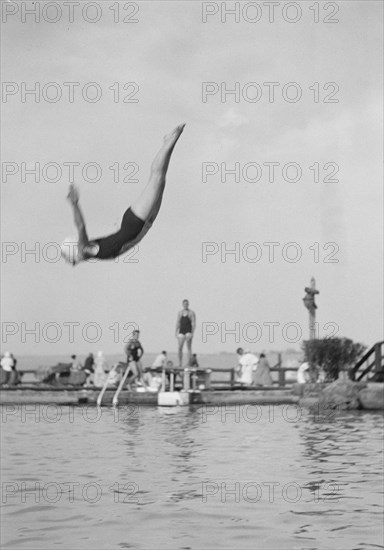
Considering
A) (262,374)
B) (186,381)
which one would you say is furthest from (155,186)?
(262,374)

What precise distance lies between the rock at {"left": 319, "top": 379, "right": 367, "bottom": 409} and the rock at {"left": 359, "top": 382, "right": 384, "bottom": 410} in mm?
131

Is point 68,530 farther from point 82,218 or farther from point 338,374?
point 338,374

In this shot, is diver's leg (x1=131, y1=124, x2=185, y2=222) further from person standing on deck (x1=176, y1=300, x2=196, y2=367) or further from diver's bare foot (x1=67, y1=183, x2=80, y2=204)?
person standing on deck (x1=176, y1=300, x2=196, y2=367)

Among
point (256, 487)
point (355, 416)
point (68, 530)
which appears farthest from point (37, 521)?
point (355, 416)

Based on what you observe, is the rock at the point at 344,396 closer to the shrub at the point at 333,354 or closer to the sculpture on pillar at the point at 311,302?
the shrub at the point at 333,354

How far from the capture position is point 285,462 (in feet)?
55.7

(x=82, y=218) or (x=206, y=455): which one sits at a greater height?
(x=82, y=218)

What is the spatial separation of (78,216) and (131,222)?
0.26 m

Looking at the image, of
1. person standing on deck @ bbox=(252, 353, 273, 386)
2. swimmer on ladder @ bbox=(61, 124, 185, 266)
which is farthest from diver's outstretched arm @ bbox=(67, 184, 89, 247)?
person standing on deck @ bbox=(252, 353, 273, 386)

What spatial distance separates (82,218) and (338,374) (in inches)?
1111

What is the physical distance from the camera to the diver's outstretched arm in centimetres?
510

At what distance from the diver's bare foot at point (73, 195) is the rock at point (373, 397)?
22993mm

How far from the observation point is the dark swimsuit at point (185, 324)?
1072 inches

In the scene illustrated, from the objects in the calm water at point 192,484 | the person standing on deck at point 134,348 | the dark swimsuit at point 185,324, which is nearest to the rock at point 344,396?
the calm water at point 192,484
